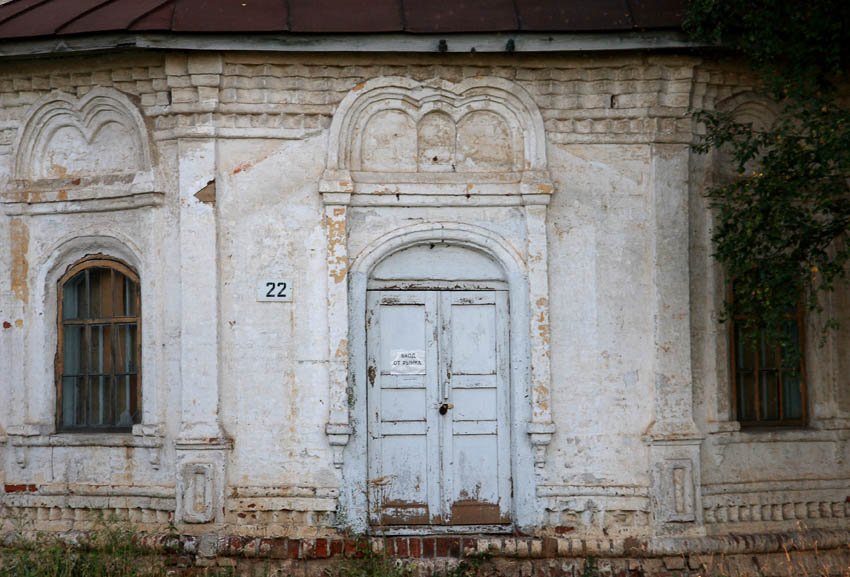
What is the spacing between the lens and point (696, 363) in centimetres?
885

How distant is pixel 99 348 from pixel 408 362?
2.72 m

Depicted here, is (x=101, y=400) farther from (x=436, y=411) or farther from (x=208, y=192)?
(x=436, y=411)

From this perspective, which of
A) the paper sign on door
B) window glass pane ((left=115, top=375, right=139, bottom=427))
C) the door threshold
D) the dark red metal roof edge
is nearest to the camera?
the dark red metal roof edge

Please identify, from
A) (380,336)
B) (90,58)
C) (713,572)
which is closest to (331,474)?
(380,336)

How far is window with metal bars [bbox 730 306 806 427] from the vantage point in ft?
30.2

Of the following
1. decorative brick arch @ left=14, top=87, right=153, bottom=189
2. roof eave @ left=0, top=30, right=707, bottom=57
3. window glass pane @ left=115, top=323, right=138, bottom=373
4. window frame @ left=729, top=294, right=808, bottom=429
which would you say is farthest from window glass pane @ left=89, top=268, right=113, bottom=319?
window frame @ left=729, top=294, right=808, bottom=429

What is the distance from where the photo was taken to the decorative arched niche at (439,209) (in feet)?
28.3

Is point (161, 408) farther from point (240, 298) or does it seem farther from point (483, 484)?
point (483, 484)

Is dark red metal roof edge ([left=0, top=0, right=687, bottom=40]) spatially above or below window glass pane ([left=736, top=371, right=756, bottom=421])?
above

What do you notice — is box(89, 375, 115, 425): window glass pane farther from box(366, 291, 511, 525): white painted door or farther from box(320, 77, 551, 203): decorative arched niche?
box(320, 77, 551, 203): decorative arched niche

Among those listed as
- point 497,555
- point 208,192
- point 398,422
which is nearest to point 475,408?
point 398,422

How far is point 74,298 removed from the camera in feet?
30.4

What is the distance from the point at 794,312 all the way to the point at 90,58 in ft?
21.2

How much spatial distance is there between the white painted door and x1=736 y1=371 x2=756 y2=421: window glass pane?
2087 mm
